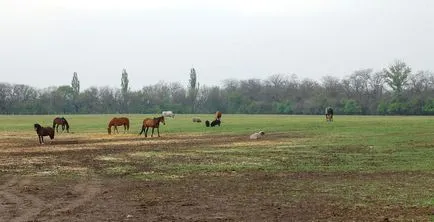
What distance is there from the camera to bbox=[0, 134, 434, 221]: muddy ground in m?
11.6

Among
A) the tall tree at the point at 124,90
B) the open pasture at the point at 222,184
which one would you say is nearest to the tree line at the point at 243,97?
the tall tree at the point at 124,90

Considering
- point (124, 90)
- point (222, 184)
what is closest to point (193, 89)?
point (124, 90)

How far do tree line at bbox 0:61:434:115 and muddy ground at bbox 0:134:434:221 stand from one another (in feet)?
318

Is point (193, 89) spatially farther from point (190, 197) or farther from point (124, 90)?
point (190, 197)

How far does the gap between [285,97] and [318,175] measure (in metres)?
121

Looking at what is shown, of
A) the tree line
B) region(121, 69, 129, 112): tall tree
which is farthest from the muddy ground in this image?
region(121, 69, 129, 112): tall tree

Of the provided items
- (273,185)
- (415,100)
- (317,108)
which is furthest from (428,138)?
(317,108)

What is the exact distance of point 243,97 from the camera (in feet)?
451

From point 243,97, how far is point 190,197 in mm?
123483

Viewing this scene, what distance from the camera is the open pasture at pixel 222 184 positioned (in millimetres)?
11914

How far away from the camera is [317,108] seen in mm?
118062

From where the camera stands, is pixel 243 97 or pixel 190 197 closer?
pixel 190 197

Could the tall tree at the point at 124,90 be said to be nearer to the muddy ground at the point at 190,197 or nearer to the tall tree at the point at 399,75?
the tall tree at the point at 399,75

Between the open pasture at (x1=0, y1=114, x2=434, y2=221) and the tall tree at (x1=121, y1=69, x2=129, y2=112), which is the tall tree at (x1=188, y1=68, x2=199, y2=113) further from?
the open pasture at (x1=0, y1=114, x2=434, y2=221)
